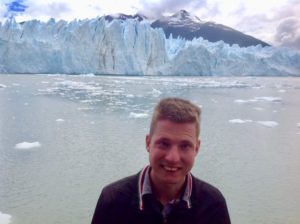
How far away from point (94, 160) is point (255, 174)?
212 centimetres

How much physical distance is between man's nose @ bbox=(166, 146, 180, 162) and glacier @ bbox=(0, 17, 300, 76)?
23.5 metres

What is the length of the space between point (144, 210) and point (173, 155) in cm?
17

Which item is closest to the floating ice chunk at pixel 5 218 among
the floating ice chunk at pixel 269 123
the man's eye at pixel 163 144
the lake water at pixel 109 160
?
the lake water at pixel 109 160

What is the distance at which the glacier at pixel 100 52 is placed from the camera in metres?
23.7

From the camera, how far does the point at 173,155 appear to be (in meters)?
1.00

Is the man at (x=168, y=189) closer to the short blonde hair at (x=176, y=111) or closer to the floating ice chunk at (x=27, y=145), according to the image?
the short blonde hair at (x=176, y=111)

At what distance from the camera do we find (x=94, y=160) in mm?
4926

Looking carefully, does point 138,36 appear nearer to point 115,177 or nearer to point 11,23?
point 11,23

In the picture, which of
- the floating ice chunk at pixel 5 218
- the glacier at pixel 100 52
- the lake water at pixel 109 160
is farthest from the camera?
the glacier at pixel 100 52

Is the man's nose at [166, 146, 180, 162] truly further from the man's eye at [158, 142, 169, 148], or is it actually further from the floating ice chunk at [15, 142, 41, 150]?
the floating ice chunk at [15, 142, 41, 150]

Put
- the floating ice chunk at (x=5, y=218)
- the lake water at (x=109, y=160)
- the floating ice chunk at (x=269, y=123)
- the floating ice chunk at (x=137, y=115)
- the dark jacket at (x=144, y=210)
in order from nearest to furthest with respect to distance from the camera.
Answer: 1. the dark jacket at (x=144, y=210)
2. the floating ice chunk at (x=5, y=218)
3. the lake water at (x=109, y=160)
4. the floating ice chunk at (x=269, y=123)
5. the floating ice chunk at (x=137, y=115)

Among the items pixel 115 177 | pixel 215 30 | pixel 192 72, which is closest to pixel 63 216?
pixel 115 177

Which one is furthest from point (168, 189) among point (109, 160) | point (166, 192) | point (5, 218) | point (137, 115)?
point (137, 115)

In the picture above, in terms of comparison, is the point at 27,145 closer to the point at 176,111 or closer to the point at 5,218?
the point at 5,218
